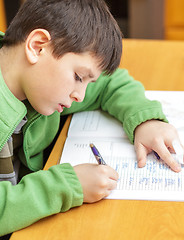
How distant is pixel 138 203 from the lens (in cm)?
73

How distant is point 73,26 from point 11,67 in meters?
0.16

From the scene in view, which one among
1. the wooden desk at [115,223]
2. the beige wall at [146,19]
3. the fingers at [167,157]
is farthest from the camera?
the beige wall at [146,19]

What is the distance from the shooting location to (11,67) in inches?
34.7

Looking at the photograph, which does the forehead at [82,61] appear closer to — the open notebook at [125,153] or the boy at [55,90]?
the boy at [55,90]

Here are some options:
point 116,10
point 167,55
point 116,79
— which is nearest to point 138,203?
point 116,79

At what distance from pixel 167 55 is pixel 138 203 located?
728 millimetres

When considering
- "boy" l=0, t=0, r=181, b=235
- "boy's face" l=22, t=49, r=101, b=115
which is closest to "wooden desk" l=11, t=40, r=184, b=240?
"boy" l=0, t=0, r=181, b=235

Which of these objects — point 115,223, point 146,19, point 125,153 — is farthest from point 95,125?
point 146,19

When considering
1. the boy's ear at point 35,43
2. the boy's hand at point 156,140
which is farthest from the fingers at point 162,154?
the boy's ear at point 35,43

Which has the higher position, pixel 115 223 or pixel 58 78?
pixel 58 78

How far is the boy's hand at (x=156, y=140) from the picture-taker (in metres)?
0.84

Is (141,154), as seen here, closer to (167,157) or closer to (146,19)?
(167,157)

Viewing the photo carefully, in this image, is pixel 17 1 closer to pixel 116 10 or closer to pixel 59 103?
pixel 116 10

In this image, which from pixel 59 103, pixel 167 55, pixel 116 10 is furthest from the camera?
pixel 116 10
